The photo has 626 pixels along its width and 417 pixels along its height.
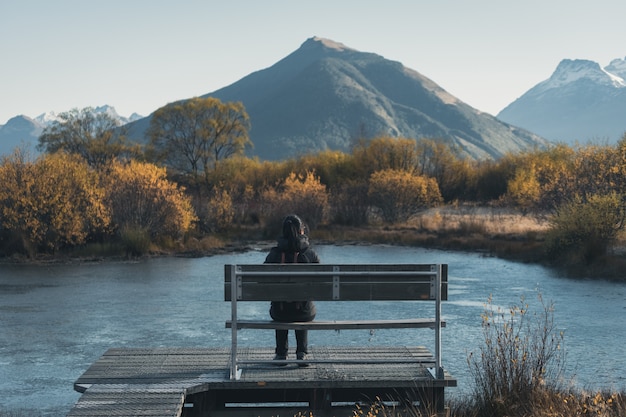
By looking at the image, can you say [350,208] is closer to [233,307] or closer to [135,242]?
[135,242]

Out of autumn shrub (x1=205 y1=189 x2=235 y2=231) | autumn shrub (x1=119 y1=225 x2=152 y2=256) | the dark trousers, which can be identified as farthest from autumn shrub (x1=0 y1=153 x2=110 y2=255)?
the dark trousers

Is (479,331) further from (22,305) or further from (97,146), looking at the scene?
(97,146)

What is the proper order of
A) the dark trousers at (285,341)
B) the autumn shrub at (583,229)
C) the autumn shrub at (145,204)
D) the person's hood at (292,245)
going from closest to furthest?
1. the person's hood at (292,245)
2. the dark trousers at (285,341)
3. the autumn shrub at (583,229)
4. the autumn shrub at (145,204)

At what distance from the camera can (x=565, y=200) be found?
1470 inches

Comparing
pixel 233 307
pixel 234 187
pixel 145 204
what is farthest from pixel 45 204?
pixel 233 307

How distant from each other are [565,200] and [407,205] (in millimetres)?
12926

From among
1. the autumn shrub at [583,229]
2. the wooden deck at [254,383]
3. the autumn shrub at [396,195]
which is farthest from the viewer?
the autumn shrub at [396,195]

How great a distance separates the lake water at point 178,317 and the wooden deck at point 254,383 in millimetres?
1889

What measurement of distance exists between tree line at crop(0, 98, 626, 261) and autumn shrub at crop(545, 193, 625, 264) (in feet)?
0.16

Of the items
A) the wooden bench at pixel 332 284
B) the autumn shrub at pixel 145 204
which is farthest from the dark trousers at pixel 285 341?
the autumn shrub at pixel 145 204

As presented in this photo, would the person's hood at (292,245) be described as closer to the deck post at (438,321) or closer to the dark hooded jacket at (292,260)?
the dark hooded jacket at (292,260)

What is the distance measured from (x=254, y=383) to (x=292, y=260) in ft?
4.86

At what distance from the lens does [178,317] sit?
1752 centimetres

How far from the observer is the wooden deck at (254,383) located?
7.80m
